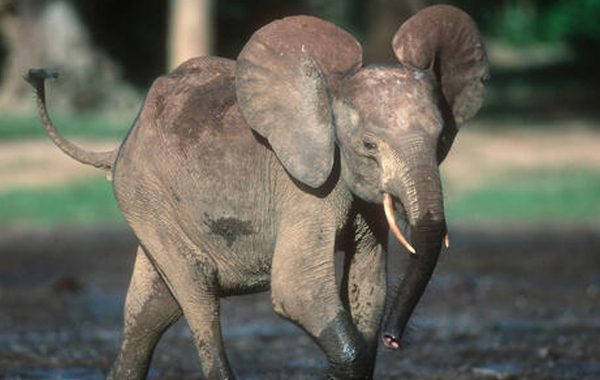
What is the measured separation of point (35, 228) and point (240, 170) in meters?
10.1

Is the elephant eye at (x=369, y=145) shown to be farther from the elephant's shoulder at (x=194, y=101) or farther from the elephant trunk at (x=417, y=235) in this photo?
the elephant's shoulder at (x=194, y=101)

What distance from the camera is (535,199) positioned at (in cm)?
1833

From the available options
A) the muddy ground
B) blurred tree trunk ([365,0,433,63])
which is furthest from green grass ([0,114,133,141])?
the muddy ground

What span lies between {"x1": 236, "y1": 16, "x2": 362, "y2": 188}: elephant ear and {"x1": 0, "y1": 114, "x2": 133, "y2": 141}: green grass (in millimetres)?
16105

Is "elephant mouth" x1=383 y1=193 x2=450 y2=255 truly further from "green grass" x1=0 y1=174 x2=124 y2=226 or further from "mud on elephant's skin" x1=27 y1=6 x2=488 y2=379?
"green grass" x1=0 y1=174 x2=124 y2=226

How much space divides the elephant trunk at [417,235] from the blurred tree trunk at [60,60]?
22.5 meters

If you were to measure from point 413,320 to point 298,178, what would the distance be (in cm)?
251

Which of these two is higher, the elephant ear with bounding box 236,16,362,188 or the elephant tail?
the elephant ear with bounding box 236,16,362,188

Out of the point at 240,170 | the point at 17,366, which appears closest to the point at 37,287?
the point at 17,366

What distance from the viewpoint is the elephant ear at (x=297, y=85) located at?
619 centimetres

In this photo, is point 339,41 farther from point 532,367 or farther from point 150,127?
point 532,367

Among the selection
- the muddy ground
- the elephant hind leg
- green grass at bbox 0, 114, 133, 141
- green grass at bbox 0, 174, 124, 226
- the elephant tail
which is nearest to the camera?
the elephant hind leg

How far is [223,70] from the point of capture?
22.5 feet

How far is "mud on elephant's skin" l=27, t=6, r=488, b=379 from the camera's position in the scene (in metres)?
5.95
